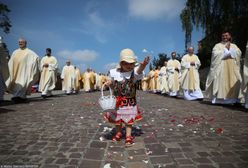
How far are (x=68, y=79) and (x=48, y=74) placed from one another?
6476mm

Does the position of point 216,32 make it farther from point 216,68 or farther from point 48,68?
point 48,68

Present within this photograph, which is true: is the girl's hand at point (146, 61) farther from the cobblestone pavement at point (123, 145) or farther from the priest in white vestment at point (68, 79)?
the priest in white vestment at point (68, 79)

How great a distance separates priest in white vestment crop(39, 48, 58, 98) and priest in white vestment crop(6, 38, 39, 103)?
311 centimetres

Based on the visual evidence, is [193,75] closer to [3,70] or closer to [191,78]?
[191,78]

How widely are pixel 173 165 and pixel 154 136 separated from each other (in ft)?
5.03

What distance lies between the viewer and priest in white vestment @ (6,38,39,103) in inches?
426

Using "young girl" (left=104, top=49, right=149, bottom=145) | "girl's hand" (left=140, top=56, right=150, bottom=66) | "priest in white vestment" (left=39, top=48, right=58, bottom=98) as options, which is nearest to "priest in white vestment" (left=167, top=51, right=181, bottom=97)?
"priest in white vestment" (left=39, top=48, right=58, bottom=98)

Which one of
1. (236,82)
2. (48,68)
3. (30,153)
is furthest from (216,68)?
(48,68)

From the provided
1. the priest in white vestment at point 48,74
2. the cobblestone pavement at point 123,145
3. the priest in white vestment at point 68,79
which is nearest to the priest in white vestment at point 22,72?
the priest in white vestment at point 48,74

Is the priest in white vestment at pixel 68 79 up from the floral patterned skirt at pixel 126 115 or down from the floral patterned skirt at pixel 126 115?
up

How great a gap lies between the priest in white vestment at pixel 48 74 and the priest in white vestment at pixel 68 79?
17.2 feet

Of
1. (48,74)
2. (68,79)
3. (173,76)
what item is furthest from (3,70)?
(68,79)

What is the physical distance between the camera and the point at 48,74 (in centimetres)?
1500

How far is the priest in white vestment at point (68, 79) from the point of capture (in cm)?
2150
